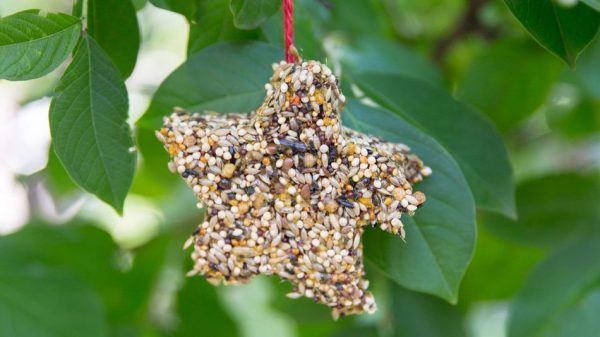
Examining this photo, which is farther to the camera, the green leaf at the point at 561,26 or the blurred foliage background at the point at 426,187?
the blurred foliage background at the point at 426,187

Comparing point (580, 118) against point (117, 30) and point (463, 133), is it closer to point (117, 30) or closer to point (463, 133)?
point (463, 133)

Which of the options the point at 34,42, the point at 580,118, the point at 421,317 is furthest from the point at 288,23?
the point at 580,118

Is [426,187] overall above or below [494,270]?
above

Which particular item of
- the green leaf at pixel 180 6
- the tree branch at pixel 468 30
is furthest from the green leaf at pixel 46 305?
the tree branch at pixel 468 30

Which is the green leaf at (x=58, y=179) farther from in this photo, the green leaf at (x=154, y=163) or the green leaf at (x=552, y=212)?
the green leaf at (x=552, y=212)

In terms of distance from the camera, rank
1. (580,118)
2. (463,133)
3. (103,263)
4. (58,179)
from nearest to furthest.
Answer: (463,133)
(103,263)
(58,179)
(580,118)

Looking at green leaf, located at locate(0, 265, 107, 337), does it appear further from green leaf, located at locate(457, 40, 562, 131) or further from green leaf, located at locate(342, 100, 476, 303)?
green leaf, located at locate(457, 40, 562, 131)
